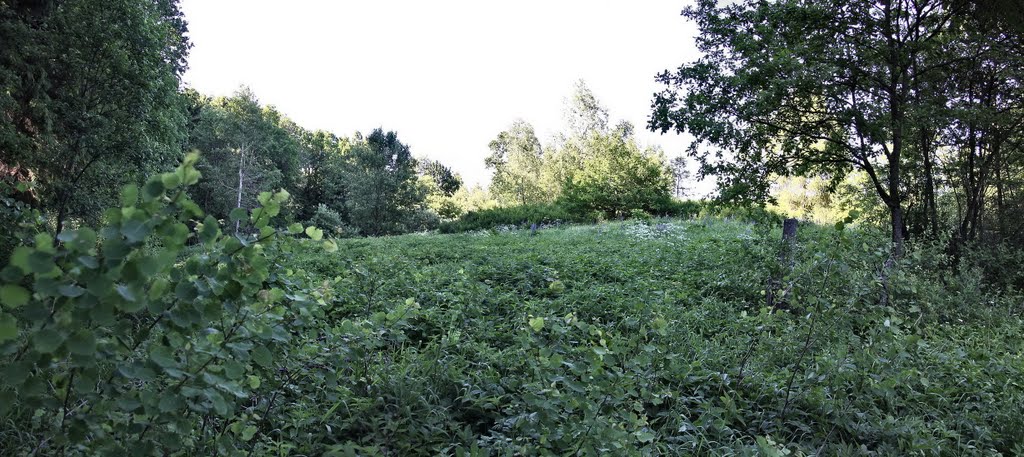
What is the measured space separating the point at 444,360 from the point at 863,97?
20.0ft

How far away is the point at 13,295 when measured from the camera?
0.88 meters

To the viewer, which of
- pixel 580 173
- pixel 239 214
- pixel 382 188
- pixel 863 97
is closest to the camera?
pixel 239 214

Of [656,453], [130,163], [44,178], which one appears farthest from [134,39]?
[656,453]

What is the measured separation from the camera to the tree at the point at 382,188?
2525 centimetres

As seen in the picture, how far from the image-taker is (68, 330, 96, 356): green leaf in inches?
37.4

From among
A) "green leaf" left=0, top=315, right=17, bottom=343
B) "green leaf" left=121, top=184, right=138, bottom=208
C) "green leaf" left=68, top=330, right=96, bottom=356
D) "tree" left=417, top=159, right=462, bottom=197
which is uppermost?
"tree" left=417, top=159, right=462, bottom=197

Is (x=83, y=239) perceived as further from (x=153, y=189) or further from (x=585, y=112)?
(x=585, y=112)

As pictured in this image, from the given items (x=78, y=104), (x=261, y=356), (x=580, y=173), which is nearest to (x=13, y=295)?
(x=261, y=356)

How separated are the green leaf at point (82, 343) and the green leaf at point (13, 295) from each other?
10cm

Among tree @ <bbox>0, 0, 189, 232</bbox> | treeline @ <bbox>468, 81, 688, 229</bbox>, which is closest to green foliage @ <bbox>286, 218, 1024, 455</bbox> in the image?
tree @ <bbox>0, 0, 189, 232</bbox>

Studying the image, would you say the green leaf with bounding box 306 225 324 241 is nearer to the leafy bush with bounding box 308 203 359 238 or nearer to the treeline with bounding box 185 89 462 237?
the treeline with bounding box 185 89 462 237

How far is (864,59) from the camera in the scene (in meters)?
5.86

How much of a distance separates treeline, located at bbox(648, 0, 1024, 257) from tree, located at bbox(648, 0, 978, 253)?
17 mm

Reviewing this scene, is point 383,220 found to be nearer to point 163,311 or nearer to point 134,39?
point 134,39
